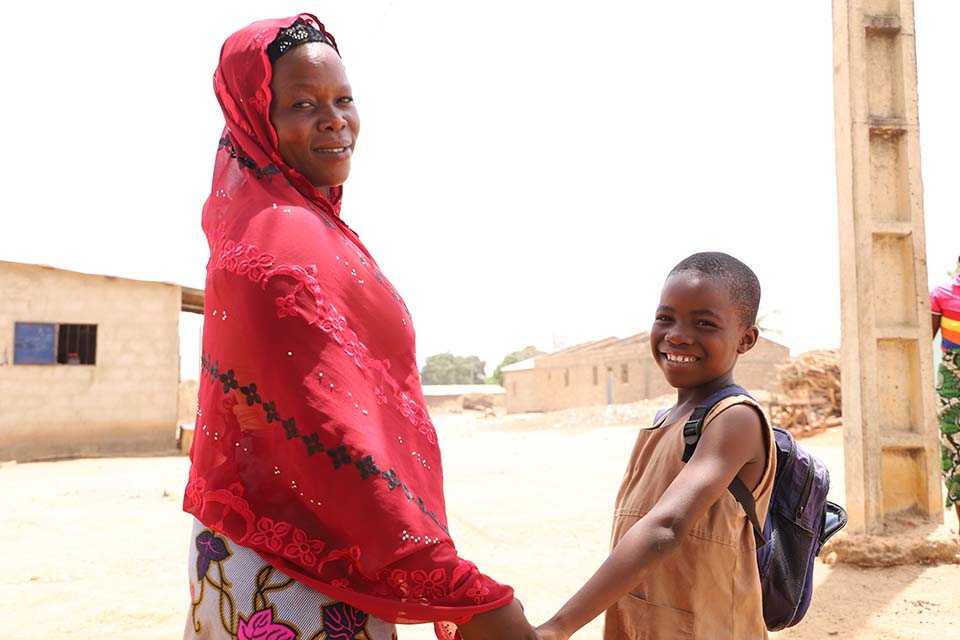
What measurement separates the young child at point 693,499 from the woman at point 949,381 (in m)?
4.17

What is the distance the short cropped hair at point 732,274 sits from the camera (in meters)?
1.79

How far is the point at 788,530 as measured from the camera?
5.75 ft

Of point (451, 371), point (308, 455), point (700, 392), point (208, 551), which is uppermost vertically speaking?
point (451, 371)

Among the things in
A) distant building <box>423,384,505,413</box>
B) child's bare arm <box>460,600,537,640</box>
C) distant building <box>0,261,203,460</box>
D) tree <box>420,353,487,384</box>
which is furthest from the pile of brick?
tree <box>420,353,487,384</box>

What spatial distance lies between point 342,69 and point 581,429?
20.6 meters

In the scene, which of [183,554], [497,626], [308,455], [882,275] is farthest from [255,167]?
[183,554]

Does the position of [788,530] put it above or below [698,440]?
below

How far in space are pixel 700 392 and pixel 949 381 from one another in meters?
4.43

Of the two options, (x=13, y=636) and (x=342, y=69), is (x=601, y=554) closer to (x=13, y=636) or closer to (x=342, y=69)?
(x=13, y=636)

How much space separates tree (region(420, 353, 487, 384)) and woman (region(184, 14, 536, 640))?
59178mm

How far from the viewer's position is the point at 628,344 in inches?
1189

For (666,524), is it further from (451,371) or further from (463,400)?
(451,371)

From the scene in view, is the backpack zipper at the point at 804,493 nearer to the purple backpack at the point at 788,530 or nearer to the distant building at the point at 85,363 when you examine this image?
the purple backpack at the point at 788,530

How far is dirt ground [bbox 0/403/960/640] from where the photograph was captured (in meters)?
4.08
